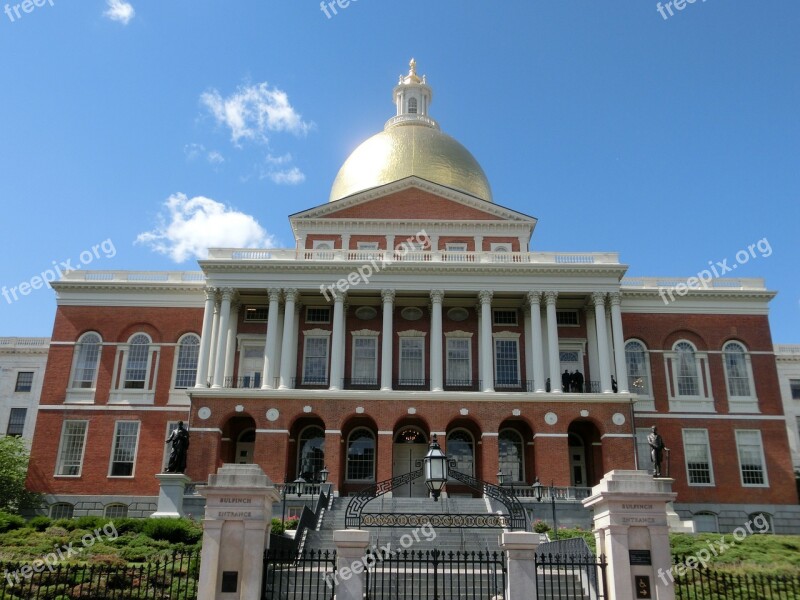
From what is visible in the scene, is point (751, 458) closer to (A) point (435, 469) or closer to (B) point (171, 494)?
(B) point (171, 494)

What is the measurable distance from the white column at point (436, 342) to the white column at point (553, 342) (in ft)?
18.9

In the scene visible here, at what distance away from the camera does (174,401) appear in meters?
43.6

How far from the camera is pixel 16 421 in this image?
57.0 metres

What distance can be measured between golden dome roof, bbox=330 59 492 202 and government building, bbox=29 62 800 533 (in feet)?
15.5

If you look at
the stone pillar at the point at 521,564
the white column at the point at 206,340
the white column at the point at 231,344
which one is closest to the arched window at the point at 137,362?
the white column at the point at 206,340

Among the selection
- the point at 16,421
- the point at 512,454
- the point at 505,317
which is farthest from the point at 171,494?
the point at 16,421

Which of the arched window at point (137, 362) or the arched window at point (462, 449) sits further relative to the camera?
Answer: the arched window at point (137, 362)

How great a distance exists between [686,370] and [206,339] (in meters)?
26.7

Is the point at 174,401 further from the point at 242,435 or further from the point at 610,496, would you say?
the point at 610,496

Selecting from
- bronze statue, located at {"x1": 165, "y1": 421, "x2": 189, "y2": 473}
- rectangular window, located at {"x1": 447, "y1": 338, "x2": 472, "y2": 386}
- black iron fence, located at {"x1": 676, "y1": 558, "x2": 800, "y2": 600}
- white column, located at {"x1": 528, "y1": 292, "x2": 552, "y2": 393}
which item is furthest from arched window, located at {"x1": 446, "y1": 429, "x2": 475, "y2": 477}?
black iron fence, located at {"x1": 676, "y1": 558, "x2": 800, "y2": 600}

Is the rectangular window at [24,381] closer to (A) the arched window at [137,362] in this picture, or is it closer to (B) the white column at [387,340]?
(A) the arched window at [137,362]

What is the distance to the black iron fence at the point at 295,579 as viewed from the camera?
13.8m

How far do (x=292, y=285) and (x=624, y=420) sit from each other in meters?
18.7

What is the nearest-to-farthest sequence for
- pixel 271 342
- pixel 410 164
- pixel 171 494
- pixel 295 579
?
pixel 295 579
pixel 171 494
pixel 271 342
pixel 410 164
